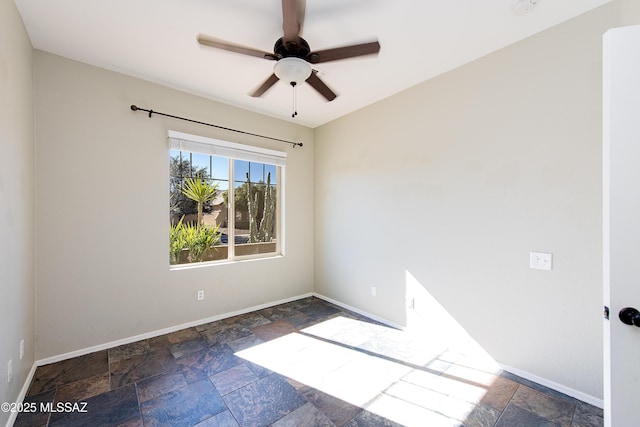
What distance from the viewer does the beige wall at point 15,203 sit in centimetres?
156

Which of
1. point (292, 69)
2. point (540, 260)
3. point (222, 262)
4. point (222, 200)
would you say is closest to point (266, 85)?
point (292, 69)

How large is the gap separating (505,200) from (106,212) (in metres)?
3.68

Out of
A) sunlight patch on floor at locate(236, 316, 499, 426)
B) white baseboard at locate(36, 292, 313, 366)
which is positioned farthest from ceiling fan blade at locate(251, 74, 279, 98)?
white baseboard at locate(36, 292, 313, 366)

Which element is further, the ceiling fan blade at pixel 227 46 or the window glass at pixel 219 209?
the window glass at pixel 219 209

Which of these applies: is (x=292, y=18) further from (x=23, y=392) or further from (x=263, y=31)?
(x=23, y=392)

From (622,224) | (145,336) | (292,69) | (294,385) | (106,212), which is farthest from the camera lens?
(145,336)

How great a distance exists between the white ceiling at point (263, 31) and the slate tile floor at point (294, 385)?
2512 mm

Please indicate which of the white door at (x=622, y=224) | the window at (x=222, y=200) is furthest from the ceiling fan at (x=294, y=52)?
the window at (x=222, y=200)

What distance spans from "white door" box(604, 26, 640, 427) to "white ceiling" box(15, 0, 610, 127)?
98 centimetres

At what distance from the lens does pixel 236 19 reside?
1909mm

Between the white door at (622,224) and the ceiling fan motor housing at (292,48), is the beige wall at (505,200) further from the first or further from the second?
the ceiling fan motor housing at (292,48)

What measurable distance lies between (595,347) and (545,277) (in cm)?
50

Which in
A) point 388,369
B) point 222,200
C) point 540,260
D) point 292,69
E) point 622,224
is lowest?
point 388,369

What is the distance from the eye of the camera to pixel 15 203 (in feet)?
5.82
